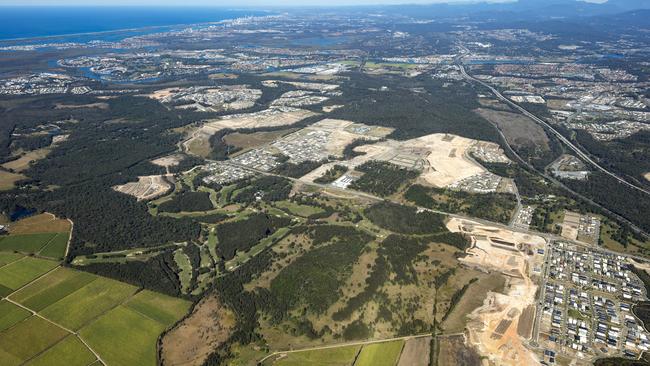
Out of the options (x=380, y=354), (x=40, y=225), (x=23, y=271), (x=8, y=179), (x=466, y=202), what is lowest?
(x=380, y=354)

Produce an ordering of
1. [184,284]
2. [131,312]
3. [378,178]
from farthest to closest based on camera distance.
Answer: [378,178], [184,284], [131,312]

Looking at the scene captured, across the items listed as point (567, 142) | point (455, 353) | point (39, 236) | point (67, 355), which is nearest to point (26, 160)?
point (39, 236)

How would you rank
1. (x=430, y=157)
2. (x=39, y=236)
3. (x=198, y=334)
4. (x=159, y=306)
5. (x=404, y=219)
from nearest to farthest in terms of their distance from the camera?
(x=198, y=334)
(x=159, y=306)
(x=39, y=236)
(x=404, y=219)
(x=430, y=157)

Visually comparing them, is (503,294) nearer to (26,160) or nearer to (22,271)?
(22,271)

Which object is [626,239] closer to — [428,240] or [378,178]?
[428,240]

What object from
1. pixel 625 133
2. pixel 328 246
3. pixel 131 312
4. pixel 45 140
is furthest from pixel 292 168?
pixel 625 133

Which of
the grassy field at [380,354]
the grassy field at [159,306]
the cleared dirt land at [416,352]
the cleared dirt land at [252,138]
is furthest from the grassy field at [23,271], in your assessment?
the cleared dirt land at [252,138]
